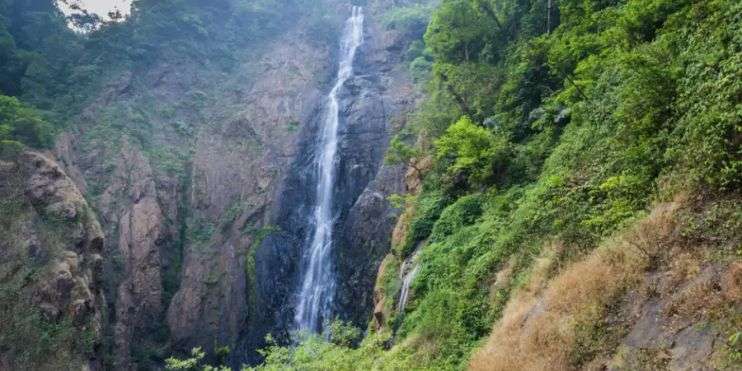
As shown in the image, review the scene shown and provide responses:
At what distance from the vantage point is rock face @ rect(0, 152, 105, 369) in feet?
68.4

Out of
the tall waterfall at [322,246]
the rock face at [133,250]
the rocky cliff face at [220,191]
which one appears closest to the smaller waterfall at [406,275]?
the rocky cliff face at [220,191]

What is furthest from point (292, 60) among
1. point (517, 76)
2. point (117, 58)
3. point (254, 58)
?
point (517, 76)

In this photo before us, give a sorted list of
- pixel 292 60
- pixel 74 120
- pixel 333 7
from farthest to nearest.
Answer: pixel 333 7 < pixel 292 60 < pixel 74 120

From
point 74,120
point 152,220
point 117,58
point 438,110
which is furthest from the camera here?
point 117,58

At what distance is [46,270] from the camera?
22.4m

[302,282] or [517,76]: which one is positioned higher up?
[517,76]

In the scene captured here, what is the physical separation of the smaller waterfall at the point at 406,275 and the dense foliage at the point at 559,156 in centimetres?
42

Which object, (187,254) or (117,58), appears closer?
(187,254)

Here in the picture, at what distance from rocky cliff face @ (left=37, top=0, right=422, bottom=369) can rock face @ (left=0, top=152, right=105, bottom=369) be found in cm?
346

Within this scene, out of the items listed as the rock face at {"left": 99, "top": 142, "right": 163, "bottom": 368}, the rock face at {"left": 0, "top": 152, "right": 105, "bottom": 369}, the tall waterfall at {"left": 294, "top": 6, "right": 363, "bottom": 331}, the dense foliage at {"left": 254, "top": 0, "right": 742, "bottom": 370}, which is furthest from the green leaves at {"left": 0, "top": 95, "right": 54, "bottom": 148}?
the dense foliage at {"left": 254, "top": 0, "right": 742, "bottom": 370}

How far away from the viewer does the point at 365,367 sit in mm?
10391

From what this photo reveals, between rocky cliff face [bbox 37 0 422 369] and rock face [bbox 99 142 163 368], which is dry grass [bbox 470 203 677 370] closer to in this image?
rocky cliff face [bbox 37 0 422 369]

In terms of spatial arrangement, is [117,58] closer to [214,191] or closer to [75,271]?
[214,191]

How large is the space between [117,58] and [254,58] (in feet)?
39.7
